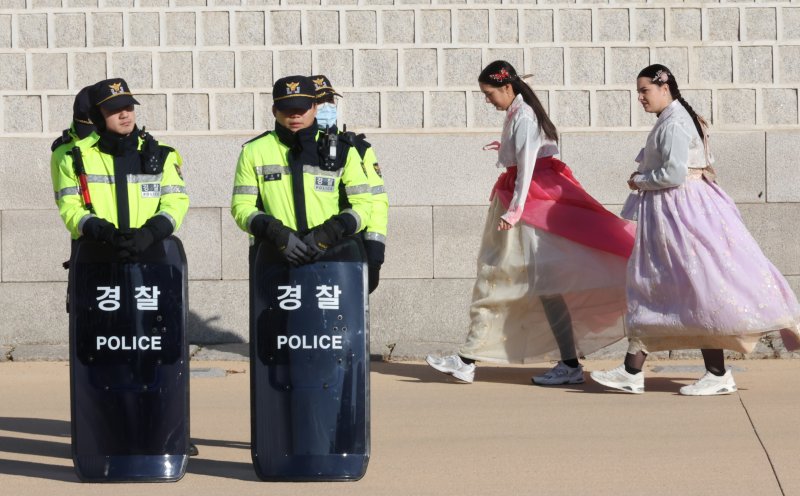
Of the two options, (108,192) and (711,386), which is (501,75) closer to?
(711,386)

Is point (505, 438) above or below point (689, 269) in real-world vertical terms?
below

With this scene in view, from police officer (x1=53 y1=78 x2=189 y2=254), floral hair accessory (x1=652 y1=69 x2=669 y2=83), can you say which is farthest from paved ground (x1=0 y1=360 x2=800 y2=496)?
floral hair accessory (x1=652 y1=69 x2=669 y2=83)

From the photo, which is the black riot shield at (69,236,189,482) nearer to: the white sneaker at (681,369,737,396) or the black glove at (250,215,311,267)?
the black glove at (250,215,311,267)

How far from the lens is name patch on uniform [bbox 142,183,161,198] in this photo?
22.7 feet

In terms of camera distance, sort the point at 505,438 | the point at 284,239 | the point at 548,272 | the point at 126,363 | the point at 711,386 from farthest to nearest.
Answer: the point at 548,272 < the point at 711,386 < the point at 505,438 < the point at 126,363 < the point at 284,239

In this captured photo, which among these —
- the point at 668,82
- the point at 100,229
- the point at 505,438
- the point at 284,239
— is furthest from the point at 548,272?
the point at 100,229

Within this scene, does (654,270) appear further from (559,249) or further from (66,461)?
(66,461)

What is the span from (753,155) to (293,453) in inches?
224

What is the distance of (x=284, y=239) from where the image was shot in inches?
259

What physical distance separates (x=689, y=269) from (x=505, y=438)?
170 cm

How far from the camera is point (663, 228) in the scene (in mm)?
8789

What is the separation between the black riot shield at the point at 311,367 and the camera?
668 centimetres

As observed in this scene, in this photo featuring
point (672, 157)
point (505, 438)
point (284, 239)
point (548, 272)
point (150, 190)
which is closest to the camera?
point (284, 239)

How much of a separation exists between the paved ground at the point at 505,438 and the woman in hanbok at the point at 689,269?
303mm
